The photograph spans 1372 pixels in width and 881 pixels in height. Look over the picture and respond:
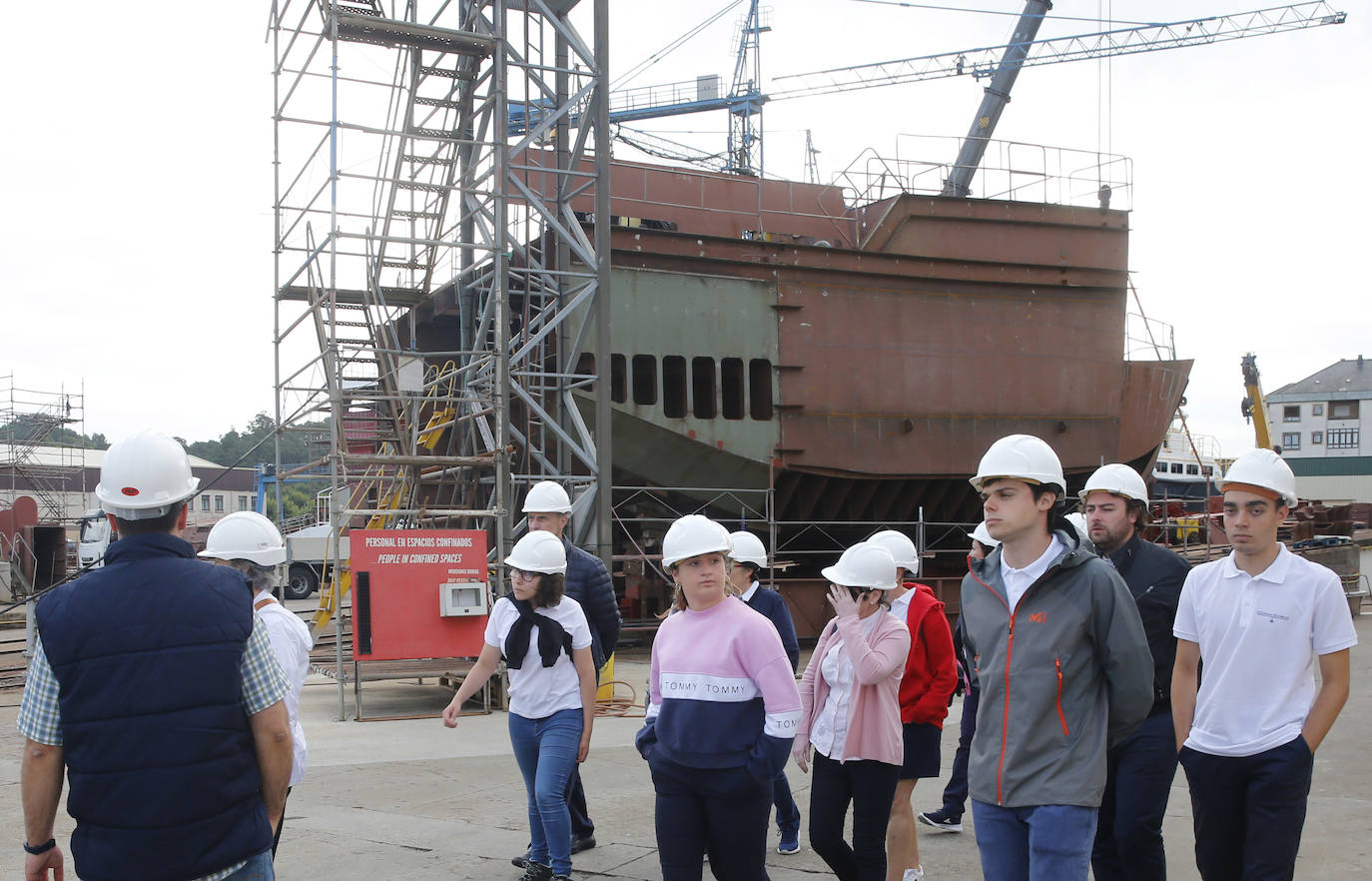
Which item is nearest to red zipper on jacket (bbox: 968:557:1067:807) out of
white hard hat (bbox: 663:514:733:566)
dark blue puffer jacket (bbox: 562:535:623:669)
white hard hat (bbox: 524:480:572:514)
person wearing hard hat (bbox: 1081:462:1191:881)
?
person wearing hard hat (bbox: 1081:462:1191:881)

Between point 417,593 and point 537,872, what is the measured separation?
20.0ft

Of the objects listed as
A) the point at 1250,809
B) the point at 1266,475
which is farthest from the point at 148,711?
the point at 1266,475

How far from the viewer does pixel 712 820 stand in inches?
157

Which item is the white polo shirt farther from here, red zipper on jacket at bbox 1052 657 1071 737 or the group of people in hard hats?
red zipper on jacket at bbox 1052 657 1071 737

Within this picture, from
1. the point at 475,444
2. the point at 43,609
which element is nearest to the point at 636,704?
the point at 475,444

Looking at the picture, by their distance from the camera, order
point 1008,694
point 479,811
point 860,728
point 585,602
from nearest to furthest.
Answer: point 1008,694
point 860,728
point 585,602
point 479,811

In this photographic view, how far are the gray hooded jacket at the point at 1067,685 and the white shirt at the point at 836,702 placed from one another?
44.7 inches

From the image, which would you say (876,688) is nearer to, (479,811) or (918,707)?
(918,707)

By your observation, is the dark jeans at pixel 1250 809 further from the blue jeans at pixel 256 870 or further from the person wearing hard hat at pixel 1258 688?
the blue jeans at pixel 256 870

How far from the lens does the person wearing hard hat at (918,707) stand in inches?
195

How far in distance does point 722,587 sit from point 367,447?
18314 millimetres

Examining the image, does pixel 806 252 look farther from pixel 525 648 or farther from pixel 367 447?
pixel 525 648

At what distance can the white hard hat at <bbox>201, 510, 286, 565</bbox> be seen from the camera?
4664 mm

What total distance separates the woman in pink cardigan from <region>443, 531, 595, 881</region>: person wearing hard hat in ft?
3.94
